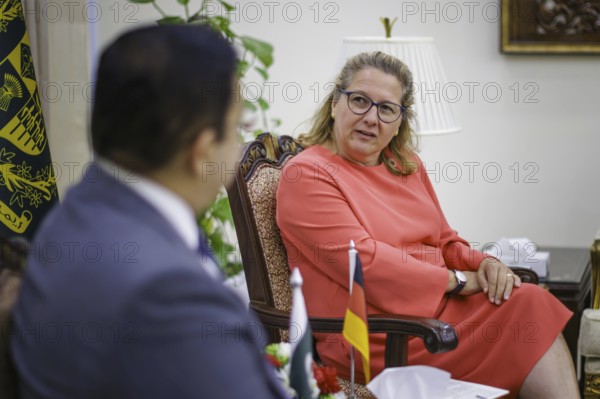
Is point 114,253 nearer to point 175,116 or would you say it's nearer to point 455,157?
point 175,116

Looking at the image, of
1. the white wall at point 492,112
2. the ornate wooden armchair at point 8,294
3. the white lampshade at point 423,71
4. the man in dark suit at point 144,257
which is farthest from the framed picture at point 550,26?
the man in dark suit at point 144,257

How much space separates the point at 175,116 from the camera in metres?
1.00

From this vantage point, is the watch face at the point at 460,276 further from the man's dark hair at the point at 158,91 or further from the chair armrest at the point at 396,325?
the man's dark hair at the point at 158,91

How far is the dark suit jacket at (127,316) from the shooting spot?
0.93 metres

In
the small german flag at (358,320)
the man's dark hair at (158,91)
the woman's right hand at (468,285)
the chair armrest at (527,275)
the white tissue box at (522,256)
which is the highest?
the man's dark hair at (158,91)

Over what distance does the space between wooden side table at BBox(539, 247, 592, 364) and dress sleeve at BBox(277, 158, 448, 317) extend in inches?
38.0

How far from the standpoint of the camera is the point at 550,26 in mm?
4059

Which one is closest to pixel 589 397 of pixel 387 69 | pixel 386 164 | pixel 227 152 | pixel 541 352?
pixel 541 352

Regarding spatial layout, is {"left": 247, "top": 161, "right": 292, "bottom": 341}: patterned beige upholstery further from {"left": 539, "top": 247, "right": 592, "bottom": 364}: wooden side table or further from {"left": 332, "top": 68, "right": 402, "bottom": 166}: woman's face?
{"left": 539, "top": 247, "right": 592, "bottom": 364}: wooden side table

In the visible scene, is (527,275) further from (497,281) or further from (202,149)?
(202,149)

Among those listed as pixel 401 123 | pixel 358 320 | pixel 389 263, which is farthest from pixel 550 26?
pixel 358 320

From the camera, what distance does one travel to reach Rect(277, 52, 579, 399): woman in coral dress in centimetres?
250

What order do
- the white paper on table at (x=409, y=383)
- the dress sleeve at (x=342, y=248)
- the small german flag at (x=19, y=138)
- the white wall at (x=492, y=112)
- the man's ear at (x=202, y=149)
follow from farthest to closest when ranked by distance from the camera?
1. the white wall at (x=492, y=112)
2. the small german flag at (x=19, y=138)
3. the dress sleeve at (x=342, y=248)
4. the white paper on table at (x=409, y=383)
5. the man's ear at (x=202, y=149)

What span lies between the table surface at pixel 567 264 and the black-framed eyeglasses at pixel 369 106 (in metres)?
1.15
